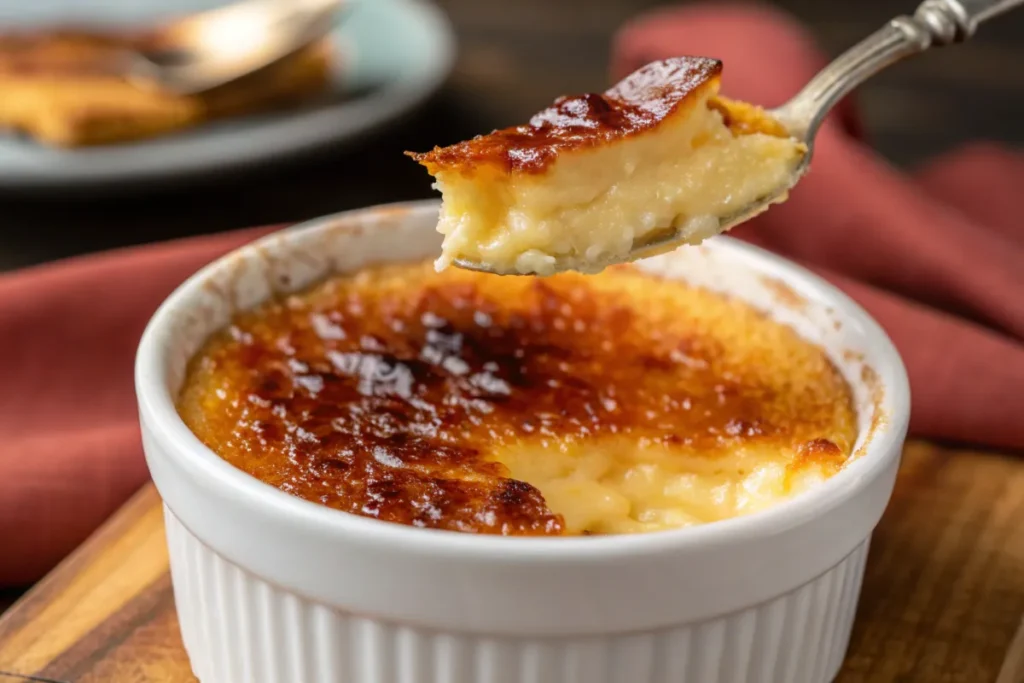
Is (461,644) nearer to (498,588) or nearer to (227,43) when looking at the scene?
(498,588)

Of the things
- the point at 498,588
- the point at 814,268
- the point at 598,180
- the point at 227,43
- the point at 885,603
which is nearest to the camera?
the point at 498,588

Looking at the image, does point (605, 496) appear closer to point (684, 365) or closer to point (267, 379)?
point (684, 365)

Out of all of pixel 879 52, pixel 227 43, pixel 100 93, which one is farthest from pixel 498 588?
pixel 227 43

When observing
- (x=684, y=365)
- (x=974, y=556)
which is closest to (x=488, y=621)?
(x=684, y=365)

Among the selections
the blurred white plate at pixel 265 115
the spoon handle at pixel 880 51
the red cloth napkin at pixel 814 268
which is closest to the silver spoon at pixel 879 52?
the spoon handle at pixel 880 51

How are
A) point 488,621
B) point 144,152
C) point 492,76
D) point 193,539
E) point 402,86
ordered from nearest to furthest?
point 488,621 → point 193,539 → point 144,152 → point 402,86 → point 492,76

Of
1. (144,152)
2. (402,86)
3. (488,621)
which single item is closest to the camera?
(488,621)

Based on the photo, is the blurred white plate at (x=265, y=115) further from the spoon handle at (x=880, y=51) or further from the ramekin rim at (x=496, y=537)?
the spoon handle at (x=880, y=51)
